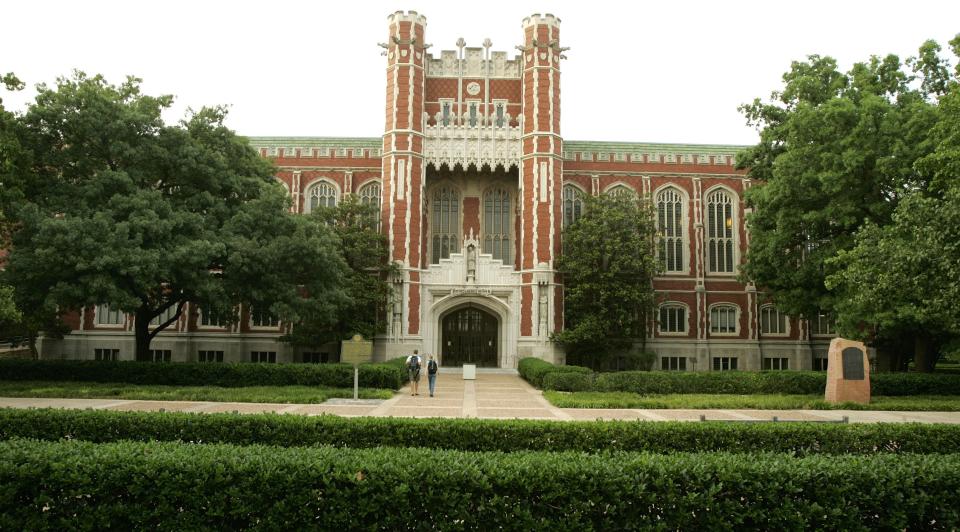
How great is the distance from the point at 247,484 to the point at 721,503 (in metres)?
4.77

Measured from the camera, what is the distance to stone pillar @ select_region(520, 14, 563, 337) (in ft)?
114

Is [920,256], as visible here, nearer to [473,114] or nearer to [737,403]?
[737,403]

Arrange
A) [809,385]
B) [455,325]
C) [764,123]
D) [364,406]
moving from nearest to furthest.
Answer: [364,406]
[809,385]
[764,123]
[455,325]

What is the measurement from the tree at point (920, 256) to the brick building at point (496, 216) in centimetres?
1545

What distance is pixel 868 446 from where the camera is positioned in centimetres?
1053

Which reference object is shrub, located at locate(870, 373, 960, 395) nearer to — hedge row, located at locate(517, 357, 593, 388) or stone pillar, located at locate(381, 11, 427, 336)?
hedge row, located at locate(517, 357, 593, 388)

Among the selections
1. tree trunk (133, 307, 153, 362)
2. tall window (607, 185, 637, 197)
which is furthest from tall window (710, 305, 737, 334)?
tree trunk (133, 307, 153, 362)

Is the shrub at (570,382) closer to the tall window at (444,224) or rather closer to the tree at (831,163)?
the tree at (831,163)

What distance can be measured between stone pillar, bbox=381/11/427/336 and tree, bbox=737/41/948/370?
15.9 meters

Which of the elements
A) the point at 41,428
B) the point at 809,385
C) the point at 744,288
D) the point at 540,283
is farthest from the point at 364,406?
the point at 744,288

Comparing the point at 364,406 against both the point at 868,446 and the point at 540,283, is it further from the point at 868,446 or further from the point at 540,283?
the point at 540,283

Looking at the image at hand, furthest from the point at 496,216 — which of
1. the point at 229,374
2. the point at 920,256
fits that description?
the point at 920,256

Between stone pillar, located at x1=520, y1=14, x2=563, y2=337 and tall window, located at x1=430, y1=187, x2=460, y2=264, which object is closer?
stone pillar, located at x1=520, y1=14, x2=563, y2=337

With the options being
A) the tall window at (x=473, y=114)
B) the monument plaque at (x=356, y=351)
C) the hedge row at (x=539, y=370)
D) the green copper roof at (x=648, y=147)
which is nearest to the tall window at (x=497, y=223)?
the tall window at (x=473, y=114)
